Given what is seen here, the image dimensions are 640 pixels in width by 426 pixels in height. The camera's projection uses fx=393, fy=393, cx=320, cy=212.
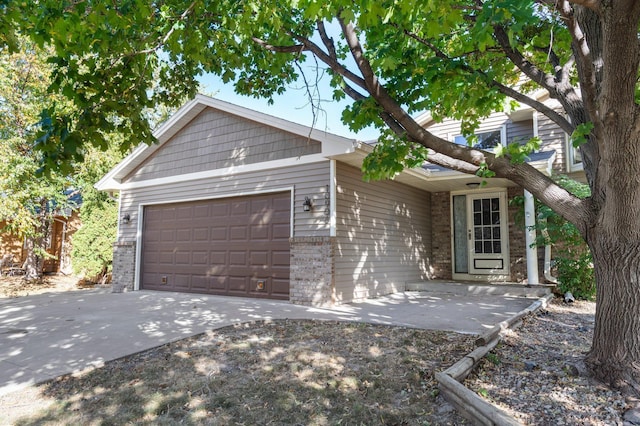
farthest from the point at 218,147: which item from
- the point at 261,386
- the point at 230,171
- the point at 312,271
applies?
the point at 261,386

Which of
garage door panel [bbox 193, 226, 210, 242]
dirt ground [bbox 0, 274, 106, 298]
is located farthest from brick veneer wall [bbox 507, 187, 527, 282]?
dirt ground [bbox 0, 274, 106, 298]

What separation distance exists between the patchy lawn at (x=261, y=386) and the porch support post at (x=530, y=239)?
4864mm

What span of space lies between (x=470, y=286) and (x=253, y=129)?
19.7 ft

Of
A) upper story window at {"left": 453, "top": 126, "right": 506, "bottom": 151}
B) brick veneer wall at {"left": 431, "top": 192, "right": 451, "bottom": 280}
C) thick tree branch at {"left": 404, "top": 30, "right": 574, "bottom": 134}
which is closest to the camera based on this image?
thick tree branch at {"left": 404, "top": 30, "right": 574, "bottom": 134}

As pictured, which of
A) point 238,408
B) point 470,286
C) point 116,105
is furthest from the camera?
point 470,286

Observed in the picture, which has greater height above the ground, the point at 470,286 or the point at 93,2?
the point at 93,2

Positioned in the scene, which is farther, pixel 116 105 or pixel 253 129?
pixel 253 129

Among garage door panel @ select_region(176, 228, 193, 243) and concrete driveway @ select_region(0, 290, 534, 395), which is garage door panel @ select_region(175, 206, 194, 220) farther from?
concrete driveway @ select_region(0, 290, 534, 395)

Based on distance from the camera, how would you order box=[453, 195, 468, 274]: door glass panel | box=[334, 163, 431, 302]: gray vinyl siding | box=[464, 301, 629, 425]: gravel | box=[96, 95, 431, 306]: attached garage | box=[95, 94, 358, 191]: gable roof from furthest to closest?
box=[453, 195, 468, 274]: door glass panel < box=[334, 163, 431, 302]: gray vinyl siding < box=[96, 95, 431, 306]: attached garage < box=[95, 94, 358, 191]: gable roof < box=[464, 301, 629, 425]: gravel

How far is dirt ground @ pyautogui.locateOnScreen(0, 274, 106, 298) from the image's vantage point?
10.9 meters

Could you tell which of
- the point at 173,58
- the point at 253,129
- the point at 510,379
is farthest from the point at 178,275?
the point at 510,379

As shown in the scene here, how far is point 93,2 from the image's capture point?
133 inches

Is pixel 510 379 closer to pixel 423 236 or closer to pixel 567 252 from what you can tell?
pixel 567 252

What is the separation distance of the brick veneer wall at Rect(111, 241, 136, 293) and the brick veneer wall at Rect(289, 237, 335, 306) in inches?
194
